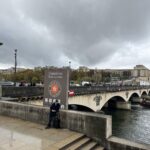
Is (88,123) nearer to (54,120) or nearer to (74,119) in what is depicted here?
(74,119)

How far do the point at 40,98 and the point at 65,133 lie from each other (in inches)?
554

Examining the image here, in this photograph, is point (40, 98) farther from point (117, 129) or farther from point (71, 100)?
point (117, 129)

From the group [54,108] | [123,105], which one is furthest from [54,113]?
[123,105]

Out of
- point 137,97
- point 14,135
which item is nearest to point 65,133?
point 14,135

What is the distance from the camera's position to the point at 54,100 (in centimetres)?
1057

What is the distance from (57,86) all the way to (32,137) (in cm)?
289

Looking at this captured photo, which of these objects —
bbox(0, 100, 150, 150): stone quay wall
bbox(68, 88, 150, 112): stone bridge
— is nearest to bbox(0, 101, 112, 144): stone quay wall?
bbox(0, 100, 150, 150): stone quay wall

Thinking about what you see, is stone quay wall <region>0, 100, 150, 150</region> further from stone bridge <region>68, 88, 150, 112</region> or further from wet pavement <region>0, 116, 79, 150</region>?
stone bridge <region>68, 88, 150, 112</region>

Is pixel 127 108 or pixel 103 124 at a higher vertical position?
pixel 103 124

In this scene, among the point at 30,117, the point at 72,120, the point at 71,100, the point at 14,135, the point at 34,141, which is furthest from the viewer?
the point at 71,100

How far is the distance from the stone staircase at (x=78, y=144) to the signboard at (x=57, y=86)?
2014 millimetres

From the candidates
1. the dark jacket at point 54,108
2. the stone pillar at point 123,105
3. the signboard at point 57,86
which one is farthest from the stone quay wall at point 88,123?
the stone pillar at point 123,105

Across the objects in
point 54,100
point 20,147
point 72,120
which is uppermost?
point 54,100

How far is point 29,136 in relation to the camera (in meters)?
8.81
